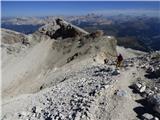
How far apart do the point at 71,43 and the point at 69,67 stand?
Result: 10305 mm

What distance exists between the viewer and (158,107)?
20906 millimetres

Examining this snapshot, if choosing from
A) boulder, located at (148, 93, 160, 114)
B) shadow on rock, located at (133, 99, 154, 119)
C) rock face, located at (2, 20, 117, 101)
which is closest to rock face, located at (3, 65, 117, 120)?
shadow on rock, located at (133, 99, 154, 119)

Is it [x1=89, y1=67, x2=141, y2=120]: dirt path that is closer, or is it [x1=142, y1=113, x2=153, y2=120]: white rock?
[x1=142, y1=113, x2=153, y2=120]: white rock

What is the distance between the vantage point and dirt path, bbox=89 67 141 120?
845 inches

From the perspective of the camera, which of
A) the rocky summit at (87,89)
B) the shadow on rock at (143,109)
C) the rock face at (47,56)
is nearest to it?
the shadow on rock at (143,109)

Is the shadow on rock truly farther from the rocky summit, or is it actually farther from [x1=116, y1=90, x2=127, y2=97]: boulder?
[x1=116, y1=90, x2=127, y2=97]: boulder

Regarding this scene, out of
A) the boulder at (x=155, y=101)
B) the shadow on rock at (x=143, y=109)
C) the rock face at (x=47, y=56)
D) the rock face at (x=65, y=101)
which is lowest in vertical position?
the rock face at (x=47, y=56)

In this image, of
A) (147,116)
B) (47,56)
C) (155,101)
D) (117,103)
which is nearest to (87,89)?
(117,103)

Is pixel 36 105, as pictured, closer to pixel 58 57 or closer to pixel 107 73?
pixel 107 73

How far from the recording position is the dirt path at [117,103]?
2145 centimetres

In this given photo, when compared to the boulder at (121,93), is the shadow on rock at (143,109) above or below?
below

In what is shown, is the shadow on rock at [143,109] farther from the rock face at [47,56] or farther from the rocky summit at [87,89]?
the rock face at [47,56]

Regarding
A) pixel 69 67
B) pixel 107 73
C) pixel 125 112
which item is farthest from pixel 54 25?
pixel 125 112

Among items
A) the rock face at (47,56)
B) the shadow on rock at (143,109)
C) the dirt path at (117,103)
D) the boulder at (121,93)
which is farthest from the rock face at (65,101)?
the rock face at (47,56)
